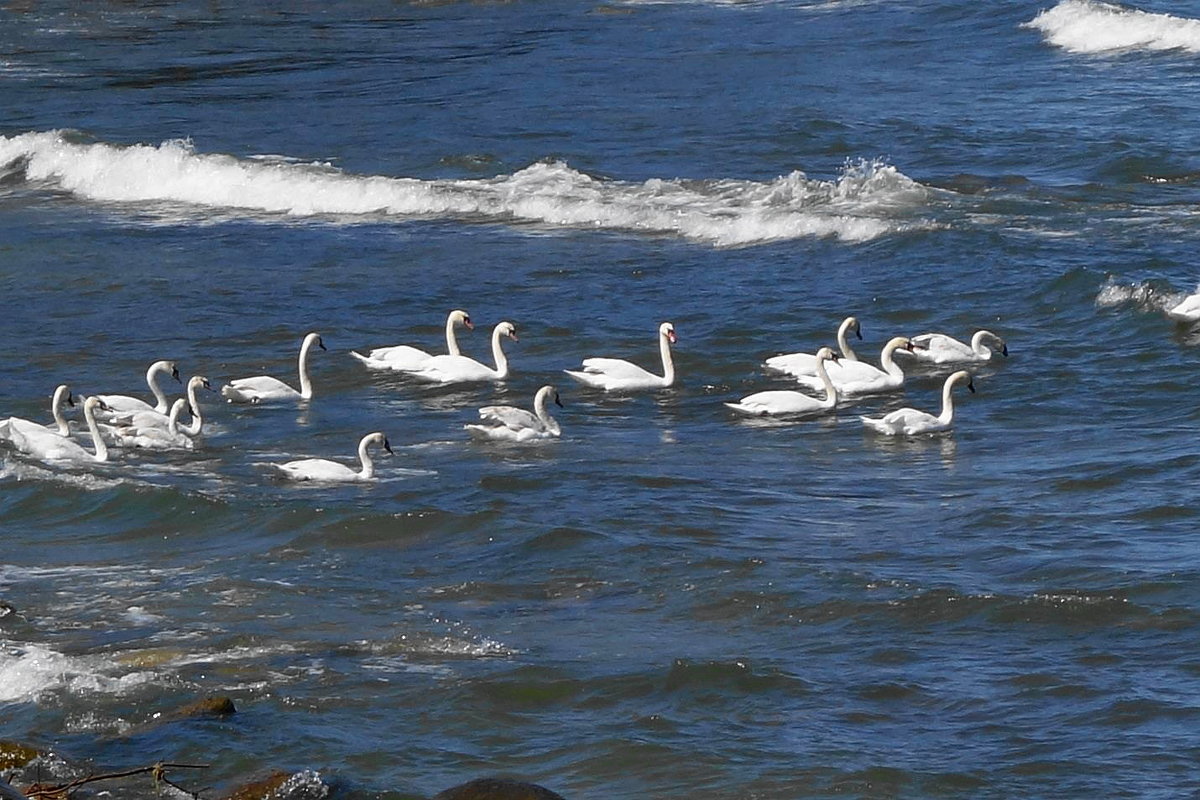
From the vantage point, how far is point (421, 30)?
43.3 metres

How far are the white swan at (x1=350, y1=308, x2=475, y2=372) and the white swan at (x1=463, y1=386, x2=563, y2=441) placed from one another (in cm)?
182

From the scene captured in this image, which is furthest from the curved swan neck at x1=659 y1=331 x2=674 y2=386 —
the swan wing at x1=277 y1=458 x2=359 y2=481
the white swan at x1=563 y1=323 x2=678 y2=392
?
the swan wing at x1=277 y1=458 x2=359 y2=481

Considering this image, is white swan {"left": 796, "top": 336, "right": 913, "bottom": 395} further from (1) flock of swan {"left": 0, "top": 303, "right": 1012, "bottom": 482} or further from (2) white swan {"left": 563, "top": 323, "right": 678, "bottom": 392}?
(2) white swan {"left": 563, "top": 323, "right": 678, "bottom": 392}

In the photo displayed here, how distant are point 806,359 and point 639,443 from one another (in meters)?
2.27

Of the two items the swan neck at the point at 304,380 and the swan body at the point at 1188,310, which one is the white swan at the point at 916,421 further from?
the swan neck at the point at 304,380

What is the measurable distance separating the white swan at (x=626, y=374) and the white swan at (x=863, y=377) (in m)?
1.11

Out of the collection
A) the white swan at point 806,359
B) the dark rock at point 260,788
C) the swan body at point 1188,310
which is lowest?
the white swan at point 806,359

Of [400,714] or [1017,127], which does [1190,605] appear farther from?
[1017,127]

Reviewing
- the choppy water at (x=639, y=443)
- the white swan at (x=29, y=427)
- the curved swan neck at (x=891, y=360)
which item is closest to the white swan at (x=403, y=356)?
the choppy water at (x=639, y=443)

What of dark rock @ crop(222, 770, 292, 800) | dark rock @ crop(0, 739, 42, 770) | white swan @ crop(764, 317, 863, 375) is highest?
dark rock @ crop(0, 739, 42, 770)

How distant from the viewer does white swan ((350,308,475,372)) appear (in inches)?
746

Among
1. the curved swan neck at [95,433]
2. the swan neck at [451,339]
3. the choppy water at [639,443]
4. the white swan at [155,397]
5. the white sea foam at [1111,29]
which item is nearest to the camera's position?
the choppy water at [639,443]

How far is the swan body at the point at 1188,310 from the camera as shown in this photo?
1859 cm

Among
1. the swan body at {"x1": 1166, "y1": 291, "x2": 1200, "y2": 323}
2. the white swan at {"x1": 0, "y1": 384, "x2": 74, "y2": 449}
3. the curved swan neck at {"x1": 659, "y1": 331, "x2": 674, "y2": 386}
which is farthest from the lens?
the swan body at {"x1": 1166, "y1": 291, "x2": 1200, "y2": 323}
